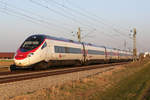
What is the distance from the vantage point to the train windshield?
16.8 m

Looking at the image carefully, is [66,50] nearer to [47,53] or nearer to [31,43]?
[47,53]

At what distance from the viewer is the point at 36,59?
1638cm

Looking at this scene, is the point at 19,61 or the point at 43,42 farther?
the point at 43,42

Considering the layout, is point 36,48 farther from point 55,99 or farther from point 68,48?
point 55,99

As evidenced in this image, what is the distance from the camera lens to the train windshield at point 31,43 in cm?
1685

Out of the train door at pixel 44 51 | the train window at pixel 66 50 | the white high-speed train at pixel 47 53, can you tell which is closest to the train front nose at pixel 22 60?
the white high-speed train at pixel 47 53

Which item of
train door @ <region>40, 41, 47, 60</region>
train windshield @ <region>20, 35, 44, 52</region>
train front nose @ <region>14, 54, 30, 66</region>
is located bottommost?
train front nose @ <region>14, 54, 30, 66</region>

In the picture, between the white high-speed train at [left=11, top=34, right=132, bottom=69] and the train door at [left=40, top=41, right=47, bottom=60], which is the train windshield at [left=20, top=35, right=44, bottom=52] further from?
the train door at [left=40, top=41, right=47, bottom=60]

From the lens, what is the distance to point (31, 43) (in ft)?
57.2

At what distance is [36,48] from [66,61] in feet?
18.8

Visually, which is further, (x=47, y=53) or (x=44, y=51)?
(x=47, y=53)

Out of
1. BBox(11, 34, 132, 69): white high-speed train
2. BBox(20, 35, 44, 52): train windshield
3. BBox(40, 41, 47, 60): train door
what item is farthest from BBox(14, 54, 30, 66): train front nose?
BBox(40, 41, 47, 60): train door

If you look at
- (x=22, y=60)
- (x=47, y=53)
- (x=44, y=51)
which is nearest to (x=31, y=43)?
(x=44, y=51)

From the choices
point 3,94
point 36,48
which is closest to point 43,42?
point 36,48
